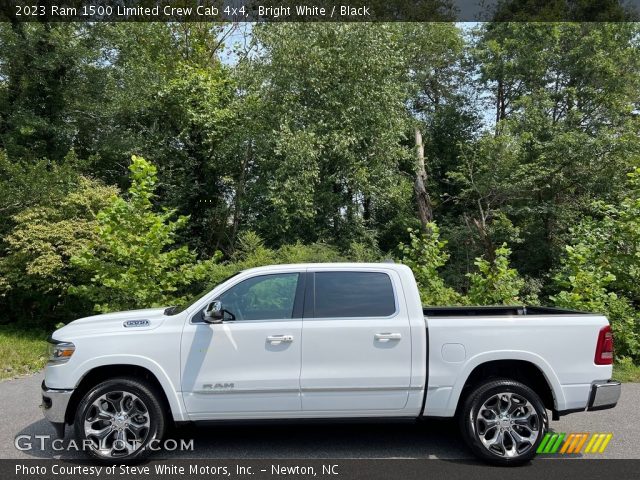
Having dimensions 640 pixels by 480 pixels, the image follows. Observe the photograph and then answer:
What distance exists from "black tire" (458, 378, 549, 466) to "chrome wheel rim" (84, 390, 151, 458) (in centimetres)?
292

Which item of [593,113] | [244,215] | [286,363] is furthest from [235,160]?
[286,363]

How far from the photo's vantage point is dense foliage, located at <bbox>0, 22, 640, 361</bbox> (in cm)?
1357

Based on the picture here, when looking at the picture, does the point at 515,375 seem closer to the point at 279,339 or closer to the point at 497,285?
the point at 279,339

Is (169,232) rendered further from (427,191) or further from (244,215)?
(427,191)

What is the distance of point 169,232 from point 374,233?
9.28 meters

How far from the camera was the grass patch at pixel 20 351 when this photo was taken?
10266 millimetres

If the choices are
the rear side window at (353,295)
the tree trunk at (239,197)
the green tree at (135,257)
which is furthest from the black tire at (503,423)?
the tree trunk at (239,197)

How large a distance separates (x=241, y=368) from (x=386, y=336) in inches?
52.8

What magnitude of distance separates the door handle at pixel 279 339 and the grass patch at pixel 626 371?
638 centimetres

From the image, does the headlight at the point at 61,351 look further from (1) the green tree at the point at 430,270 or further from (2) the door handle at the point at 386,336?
(1) the green tree at the point at 430,270

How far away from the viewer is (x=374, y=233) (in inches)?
753

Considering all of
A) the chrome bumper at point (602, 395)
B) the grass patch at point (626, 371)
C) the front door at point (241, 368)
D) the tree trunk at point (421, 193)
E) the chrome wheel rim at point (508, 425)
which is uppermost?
the tree trunk at point (421, 193)

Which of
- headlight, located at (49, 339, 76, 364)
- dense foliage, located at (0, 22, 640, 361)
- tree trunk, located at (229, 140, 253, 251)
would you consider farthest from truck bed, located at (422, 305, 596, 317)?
tree trunk, located at (229, 140, 253, 251)

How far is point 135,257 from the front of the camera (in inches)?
425
